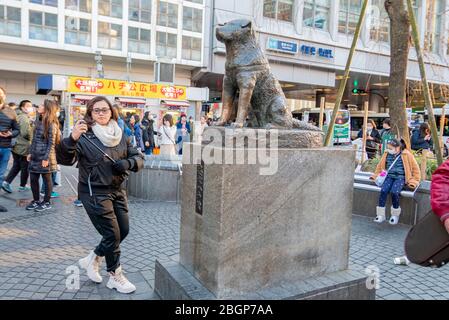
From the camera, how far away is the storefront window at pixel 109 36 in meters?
26.7

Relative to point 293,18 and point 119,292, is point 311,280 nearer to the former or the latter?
point 119,292

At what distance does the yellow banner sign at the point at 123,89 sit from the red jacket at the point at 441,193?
18.9 meters

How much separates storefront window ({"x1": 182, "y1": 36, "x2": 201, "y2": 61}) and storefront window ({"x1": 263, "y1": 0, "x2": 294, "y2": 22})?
552cm

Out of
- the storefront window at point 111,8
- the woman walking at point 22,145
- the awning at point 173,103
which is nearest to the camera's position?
the woman walking at point 22,145

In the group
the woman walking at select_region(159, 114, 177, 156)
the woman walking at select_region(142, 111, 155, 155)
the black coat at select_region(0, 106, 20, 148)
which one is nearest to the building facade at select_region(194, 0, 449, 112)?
the woman walking at select_region(142, 111, 155, 155)

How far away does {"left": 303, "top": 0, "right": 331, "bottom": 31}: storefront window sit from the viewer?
100 ft

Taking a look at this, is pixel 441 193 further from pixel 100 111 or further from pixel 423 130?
pixel 423 130

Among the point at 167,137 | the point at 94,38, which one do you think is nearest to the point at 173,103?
the point at 94,38

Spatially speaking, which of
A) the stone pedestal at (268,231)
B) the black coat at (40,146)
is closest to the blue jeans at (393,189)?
the stone pedestal at (268,231)

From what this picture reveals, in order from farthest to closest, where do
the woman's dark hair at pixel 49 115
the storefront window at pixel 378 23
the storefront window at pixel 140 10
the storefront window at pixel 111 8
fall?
the storefront window at pixel 140 10 → the storefront window at pixel 111 8 → the storefront window at pixel 378 23 → the woman's dark hair at pixel 49 115

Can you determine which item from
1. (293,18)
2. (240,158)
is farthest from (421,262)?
(293,18)

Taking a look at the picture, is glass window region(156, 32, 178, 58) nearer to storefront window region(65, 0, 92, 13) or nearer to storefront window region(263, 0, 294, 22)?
storefront window region(65, 0, 92, 13)

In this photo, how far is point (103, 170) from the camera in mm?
3445

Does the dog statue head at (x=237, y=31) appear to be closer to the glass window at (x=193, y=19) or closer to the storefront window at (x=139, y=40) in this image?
the storefront window at (x=139, y=40)
